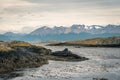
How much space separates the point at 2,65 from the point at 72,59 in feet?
142

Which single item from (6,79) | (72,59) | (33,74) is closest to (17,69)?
(33,74)

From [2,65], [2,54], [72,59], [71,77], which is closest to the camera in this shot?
[71,77]

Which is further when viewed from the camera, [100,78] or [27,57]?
[27,57]

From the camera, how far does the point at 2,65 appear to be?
85875 mm

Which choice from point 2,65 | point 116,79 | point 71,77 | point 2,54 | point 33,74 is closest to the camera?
point 116,79

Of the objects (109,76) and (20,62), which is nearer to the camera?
(109,76)

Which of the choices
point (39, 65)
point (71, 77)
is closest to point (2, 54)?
point (39, 65)

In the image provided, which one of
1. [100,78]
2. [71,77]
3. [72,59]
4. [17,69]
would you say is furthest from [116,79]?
[72,59]

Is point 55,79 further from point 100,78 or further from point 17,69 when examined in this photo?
point 17,69

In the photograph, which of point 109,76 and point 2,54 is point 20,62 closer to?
point 2,54

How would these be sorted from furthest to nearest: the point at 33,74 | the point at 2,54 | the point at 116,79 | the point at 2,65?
the point at 2,54
the point at 2,65
the point at 33,74
the point at 116,79

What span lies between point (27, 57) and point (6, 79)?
1031 inches

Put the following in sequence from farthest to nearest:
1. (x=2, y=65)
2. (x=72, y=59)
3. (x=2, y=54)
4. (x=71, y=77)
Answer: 1. (x=72, y=59)
2. (x=2, y=54)
3. (x=2, y=65)
4. (x=71, y=77)

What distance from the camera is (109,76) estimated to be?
73.8 m
